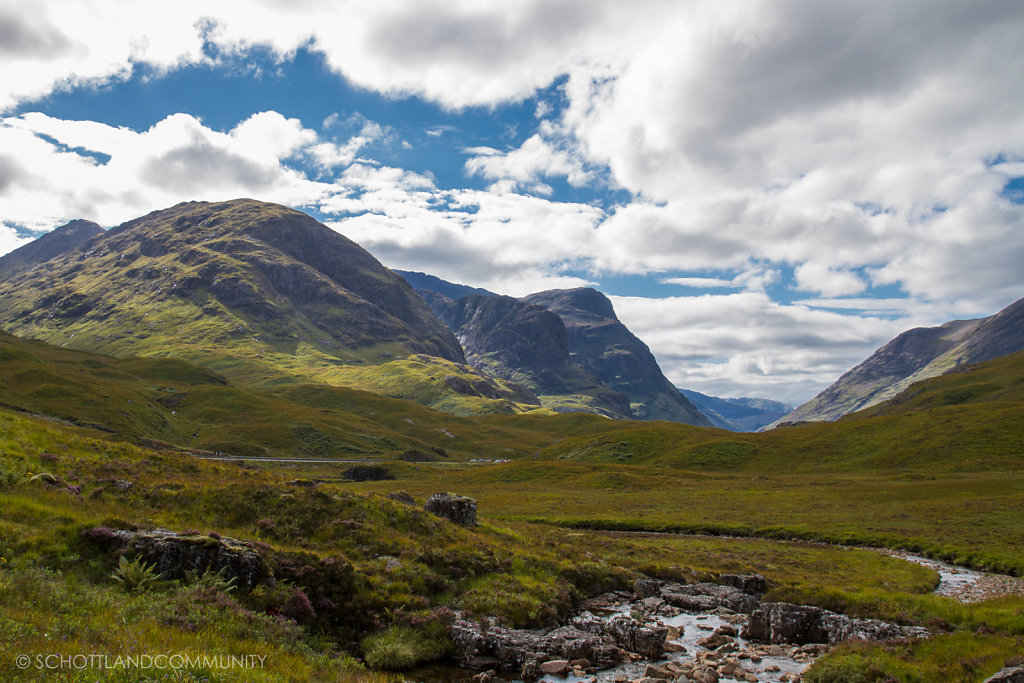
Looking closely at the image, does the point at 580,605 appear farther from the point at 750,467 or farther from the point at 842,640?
the point at 750,467

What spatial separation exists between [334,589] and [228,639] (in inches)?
276

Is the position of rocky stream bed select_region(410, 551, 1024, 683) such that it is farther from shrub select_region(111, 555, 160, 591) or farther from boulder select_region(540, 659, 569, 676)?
shrub select_region(111, 555, 160, 591)

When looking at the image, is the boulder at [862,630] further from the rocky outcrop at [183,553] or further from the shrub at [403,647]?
the rocky outcrop at [183,553]

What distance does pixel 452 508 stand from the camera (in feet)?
118

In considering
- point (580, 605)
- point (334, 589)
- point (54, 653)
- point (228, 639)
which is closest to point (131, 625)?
point (228, 639)

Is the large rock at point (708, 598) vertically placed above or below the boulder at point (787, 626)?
below

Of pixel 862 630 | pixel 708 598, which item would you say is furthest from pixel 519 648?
pixel 862 630

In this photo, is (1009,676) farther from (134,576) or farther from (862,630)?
(134,576)

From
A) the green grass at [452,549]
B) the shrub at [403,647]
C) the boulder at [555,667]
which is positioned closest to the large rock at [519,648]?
the boulder at [555,667]

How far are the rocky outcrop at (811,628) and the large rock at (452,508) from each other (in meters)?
18.0

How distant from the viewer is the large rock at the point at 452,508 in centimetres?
3578

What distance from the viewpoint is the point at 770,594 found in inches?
1247

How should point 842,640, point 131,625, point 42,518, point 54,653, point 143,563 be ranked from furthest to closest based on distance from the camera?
point 842,640, point 42,518, point 143,563, point 131,625, point 54,653

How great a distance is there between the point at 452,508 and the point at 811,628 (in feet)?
69.9
